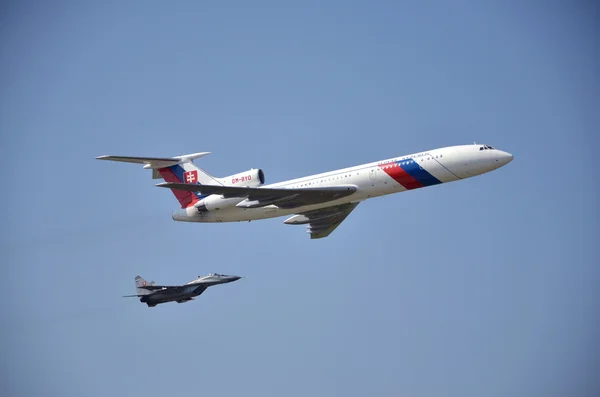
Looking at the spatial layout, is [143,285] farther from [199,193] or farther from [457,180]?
[457,180]

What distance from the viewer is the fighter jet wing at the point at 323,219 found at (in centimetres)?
4712

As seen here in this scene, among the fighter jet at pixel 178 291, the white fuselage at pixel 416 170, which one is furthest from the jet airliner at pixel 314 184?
the fighter jet at pixel 178 291

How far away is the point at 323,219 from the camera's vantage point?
48500 mm

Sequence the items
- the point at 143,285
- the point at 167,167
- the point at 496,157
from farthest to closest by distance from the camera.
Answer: the point at 143,285 < the point at 167,167 < the point at 496,157

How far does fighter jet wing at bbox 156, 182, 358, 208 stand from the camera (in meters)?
42.4

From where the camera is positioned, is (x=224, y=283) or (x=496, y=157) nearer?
(x=496, y=157)

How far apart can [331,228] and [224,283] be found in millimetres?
7627

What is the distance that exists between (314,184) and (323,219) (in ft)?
17.2

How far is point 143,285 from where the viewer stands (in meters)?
51.0

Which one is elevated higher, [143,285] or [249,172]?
[249,172]

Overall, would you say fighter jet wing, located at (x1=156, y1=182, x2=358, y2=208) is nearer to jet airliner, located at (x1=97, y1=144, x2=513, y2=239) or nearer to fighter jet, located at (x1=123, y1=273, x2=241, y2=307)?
jet airliner, located at (x1=97, y1=144, x2=513, y2=239)

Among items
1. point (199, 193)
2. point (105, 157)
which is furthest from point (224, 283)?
point (105, 157)

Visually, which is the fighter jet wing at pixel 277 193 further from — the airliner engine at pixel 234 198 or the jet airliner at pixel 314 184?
the airliner engine at pixel 234 198

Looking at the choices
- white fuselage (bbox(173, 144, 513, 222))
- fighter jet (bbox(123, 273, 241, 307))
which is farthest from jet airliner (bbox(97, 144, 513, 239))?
fighter jet (bbox(123, 273, 241, 307))
